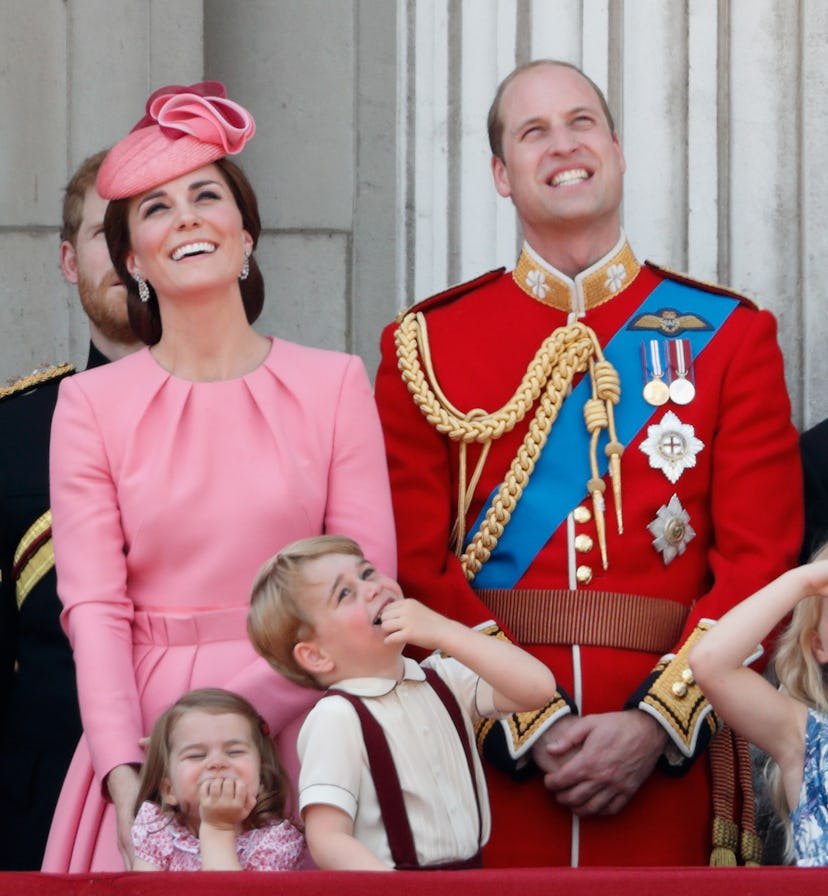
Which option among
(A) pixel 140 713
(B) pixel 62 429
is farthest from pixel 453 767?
(B) pixel 62 429

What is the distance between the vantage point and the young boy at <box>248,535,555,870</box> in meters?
3.14

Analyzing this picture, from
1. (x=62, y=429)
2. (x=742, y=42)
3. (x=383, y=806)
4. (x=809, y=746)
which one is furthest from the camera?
(x=742, y=42)

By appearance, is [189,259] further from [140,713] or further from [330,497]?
[140,713]

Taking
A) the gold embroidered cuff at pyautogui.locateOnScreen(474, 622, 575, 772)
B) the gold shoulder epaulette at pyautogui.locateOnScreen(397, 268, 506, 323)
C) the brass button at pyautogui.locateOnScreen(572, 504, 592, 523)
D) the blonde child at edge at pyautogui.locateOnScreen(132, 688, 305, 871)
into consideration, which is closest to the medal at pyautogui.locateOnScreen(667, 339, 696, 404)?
the brass button at pyautogui.locateOnScreen(572, 504, 592, 523)

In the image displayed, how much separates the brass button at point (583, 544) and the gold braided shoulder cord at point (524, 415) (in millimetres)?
23

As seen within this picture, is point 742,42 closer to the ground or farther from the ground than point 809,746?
farther from the ground

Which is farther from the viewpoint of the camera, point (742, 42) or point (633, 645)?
point (742, 42)

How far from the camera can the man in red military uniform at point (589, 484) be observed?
371cm

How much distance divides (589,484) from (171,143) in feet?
2.98

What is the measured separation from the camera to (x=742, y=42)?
189 inches

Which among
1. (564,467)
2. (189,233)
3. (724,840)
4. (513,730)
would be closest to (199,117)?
(189,233)

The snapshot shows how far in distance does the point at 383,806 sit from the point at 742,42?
2.25 metres

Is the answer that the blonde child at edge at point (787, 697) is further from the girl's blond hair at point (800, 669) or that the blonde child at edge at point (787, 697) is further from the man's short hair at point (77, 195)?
the man's short hair at point (77, 195)

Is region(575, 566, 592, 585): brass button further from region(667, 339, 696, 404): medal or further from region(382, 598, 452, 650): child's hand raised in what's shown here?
region(382, 598, 452, 650): child's hand raised
